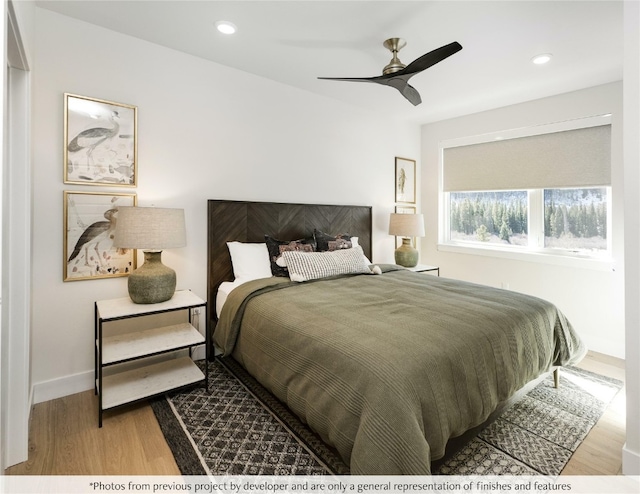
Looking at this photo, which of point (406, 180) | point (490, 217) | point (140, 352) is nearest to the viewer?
point (140, 352)

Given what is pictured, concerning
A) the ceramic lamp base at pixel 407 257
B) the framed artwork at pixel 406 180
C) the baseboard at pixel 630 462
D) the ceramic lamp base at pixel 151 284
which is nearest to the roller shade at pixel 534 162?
the framed artwork at pixel 406 180

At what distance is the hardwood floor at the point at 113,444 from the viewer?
167cm

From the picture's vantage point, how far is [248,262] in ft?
9.70

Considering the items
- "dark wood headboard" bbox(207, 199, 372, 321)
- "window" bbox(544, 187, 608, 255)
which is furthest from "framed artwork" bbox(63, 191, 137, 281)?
"window" bbox(544, 187, 608, 255)

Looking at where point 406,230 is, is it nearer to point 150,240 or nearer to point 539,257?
point 539,257

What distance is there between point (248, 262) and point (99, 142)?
4.69 feet

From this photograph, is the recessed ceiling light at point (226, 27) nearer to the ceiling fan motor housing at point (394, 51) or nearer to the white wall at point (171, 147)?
the white wall at point (171, 147)

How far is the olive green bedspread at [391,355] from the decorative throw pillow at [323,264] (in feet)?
0.65

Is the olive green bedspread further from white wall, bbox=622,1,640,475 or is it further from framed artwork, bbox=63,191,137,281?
framed artwork, bbox=63,191,137,281

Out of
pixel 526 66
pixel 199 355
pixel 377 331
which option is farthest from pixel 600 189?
pixel 199 355

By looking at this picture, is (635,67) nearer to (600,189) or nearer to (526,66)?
(526,66)

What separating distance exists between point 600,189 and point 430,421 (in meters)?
3.39

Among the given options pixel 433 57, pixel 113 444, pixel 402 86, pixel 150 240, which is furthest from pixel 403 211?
A: pixel 113 444

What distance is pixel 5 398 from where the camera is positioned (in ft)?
5.29
